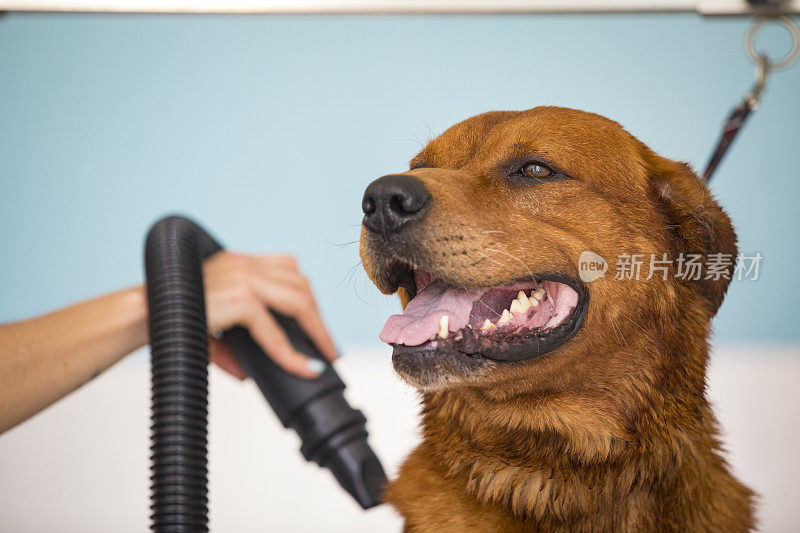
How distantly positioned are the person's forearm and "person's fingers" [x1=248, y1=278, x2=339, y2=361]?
0.29 m

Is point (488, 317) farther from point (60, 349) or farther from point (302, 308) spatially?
point (60, 349)

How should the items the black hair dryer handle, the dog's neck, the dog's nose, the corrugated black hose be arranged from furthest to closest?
the black hair dryer handle, the corrugated black hose, the dog's neck, the dog's nose

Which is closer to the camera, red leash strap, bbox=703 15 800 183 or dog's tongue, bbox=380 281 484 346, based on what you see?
dog's tongue, bbox=380 281 484 346

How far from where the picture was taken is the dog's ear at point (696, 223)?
1.16 m

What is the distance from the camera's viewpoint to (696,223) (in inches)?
45.8

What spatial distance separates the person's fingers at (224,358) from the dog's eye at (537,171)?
89cm

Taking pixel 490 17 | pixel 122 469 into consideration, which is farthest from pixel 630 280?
pixel 122 469

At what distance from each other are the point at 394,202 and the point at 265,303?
2.12 ft

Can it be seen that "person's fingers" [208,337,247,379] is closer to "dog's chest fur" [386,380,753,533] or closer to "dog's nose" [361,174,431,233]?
"dog's chest fur" [386,380,753,533]

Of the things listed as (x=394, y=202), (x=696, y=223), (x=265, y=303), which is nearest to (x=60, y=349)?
(x=265, y=303)

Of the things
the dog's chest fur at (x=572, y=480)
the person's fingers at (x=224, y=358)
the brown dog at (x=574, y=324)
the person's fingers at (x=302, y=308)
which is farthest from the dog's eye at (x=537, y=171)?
the person's fingers at (x=224, y=358)

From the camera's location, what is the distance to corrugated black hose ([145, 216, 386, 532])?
1.30 meters

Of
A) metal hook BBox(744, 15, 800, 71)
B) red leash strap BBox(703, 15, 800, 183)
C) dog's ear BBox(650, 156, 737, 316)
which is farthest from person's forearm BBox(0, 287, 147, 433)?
metal hook BBox(744, 15, 800, 71)

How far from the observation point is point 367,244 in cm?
106
